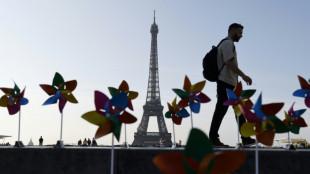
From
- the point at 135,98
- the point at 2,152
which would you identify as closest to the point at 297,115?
the point at 135,98

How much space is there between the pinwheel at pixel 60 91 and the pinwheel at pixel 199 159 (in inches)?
210

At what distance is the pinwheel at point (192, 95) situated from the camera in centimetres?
830

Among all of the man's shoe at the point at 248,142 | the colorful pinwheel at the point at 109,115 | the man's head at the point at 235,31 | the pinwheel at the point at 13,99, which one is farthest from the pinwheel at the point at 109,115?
the pinwheel at the point at 13,99

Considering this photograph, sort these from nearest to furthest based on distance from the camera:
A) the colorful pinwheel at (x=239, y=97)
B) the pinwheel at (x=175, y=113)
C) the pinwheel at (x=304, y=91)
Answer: the colorful pinwheel at (x=239, y=97)
the pinwheel at (x=304, y=91)
the pinwheel at (x=175, y=113)

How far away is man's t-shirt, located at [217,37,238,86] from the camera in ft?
23.3

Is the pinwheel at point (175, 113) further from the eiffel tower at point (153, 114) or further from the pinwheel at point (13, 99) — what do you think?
the eiffel tower at point (153, 114)

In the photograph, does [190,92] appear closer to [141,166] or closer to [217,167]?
[141,166]

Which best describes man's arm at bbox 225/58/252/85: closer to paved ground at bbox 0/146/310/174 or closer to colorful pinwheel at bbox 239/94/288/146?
paved ground at bbox 0/146/310/174

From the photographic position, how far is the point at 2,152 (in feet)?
21.3

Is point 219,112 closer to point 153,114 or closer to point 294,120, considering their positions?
point 294,120

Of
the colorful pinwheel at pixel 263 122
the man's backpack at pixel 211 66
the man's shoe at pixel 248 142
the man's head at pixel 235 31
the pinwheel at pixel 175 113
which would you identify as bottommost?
the man's shoe at pixel 248 142

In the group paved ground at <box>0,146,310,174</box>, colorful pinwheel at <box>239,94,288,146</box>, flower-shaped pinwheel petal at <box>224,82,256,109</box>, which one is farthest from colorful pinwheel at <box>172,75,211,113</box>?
colorful pinwheel at <box>239,94,288,146</box>

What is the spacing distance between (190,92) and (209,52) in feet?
3.58

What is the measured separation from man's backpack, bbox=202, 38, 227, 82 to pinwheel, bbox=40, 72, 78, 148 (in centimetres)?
239
